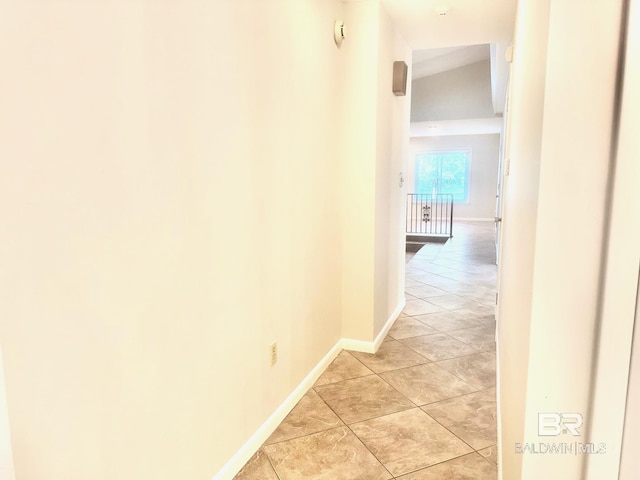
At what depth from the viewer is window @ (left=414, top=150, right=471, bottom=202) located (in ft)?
42.1

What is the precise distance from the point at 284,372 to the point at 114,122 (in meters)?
1.48

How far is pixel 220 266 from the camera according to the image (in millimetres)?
1540

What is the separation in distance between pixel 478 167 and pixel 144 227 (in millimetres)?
12792

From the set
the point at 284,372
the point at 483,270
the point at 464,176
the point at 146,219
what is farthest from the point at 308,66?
the point at 464,176

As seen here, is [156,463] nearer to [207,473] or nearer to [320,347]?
[207,473]

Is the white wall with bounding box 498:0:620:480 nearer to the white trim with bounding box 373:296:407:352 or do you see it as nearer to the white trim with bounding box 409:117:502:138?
the white trim with bounding box 373:296:407:352

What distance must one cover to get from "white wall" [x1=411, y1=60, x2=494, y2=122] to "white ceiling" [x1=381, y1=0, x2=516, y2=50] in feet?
19.7

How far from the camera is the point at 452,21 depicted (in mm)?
2896

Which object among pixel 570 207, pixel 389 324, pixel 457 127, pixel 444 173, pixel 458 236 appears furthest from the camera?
pixel 444 173

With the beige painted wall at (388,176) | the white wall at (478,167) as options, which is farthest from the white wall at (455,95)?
the beige painted wall at (388,176)
